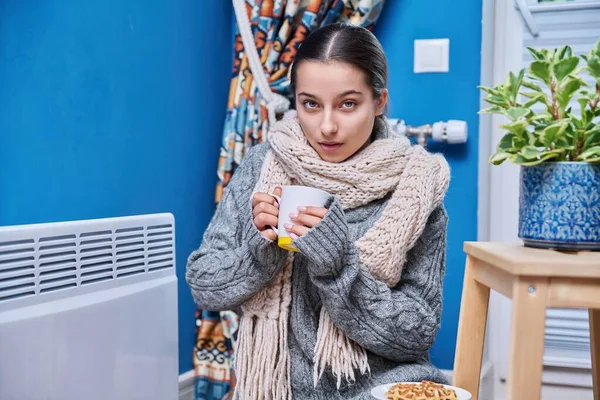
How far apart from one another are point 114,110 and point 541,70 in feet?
3.34

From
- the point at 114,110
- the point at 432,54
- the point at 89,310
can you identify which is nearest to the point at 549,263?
the point at 89,310

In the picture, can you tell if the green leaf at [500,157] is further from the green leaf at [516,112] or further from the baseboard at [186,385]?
the baseboard at [186,385]

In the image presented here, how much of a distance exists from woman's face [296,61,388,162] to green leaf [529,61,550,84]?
0.32 m

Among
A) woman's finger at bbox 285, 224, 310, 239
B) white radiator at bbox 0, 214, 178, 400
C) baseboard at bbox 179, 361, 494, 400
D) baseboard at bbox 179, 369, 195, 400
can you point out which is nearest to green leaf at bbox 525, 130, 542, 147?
woman's finger at bbox 285, 224, 310, 239

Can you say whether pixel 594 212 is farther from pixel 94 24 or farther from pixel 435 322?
pixel 94 24

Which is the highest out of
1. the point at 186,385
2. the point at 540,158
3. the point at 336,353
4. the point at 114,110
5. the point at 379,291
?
the point at 114,110

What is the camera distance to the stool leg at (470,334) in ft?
3.34

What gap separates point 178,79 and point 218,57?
0.26 metres

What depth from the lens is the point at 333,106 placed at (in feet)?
3.72

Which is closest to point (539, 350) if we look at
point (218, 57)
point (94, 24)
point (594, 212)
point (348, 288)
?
point (594, 212)

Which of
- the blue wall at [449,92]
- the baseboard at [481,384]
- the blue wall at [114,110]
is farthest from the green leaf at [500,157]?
the baseboard at [481,384]

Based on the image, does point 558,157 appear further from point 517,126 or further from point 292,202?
point 292,202

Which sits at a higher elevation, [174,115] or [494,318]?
[174,115]

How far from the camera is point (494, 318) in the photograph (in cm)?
195
